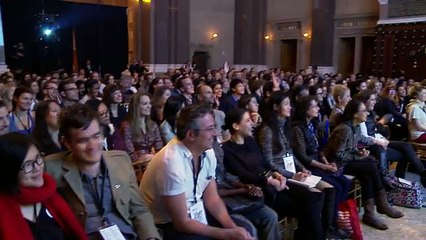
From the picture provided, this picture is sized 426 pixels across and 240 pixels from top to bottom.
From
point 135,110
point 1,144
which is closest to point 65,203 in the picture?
point 1,144

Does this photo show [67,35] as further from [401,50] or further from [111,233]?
[111,233]

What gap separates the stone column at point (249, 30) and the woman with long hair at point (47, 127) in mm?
13991

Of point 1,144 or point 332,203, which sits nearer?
point 1,144

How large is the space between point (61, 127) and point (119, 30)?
15.4m

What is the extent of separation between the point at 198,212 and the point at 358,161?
2.38m

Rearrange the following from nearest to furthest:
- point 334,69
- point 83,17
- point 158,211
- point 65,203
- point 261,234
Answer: point 65,203, point 158,211, point 261,234, point 83,17, point 334,69

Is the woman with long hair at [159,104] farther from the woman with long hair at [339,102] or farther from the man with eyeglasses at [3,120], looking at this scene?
the woman with long hair at [339,102]

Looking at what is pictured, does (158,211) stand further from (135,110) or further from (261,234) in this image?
(135,110)

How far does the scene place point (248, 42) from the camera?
56.0ft

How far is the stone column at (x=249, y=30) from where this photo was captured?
16969mm

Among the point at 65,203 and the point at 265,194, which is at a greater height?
the point at 65,203

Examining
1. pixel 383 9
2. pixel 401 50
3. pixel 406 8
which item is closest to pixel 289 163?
pixel 401 50

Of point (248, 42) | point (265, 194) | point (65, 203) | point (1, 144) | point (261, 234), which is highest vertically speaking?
point (248, 42)

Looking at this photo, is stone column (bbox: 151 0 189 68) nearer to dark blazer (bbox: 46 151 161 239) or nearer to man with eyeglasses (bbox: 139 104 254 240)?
man with eyeglasses (bbox: 139 104 254 240)
